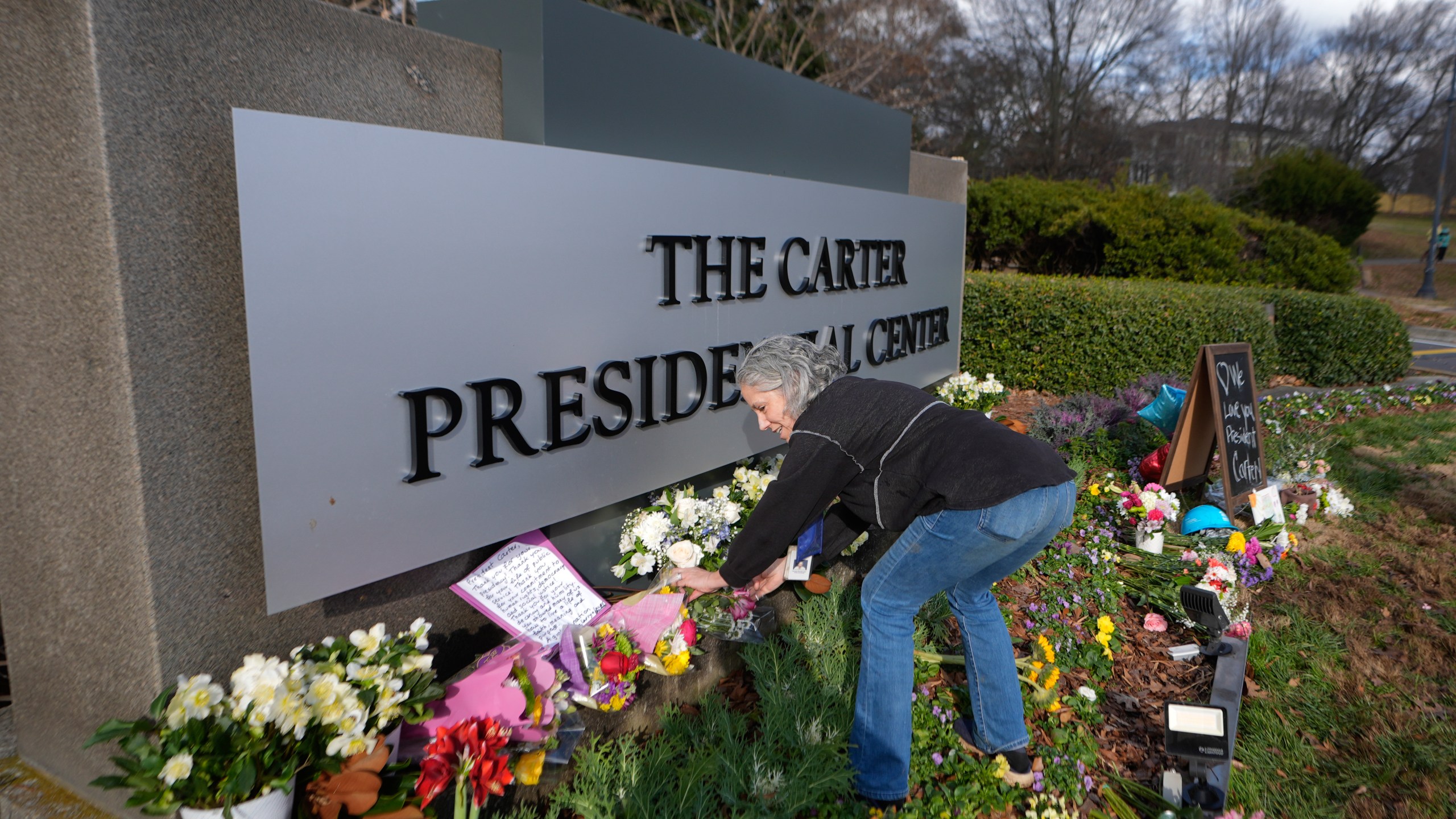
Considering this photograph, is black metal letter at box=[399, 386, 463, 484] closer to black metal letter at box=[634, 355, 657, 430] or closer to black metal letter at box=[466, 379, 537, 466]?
black metal letter at box=[466, 379, 537, 466]

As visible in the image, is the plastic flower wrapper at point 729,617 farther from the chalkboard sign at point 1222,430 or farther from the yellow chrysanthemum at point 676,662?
the chalkboard sign at point 1222,430

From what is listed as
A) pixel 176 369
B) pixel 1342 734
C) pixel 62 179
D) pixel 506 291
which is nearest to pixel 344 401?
pixel 176 369

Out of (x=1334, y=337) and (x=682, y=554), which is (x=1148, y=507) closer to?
(x=682, y=554)

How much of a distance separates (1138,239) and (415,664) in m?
12.3

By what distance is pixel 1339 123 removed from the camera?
31.8m

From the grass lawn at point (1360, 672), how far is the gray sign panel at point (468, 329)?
7.32 ft

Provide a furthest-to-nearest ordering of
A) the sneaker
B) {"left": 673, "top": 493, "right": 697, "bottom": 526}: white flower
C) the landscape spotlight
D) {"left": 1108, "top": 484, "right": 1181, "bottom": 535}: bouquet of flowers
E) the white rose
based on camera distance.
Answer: {"left": 1108, "top": 484, "right": 1181, "bottom": 535}: bouquet of flowers
the landscape spotlight
{"left": 673, "top": 493, "right": 697, "bottom": 526}: white flower
the white rose
the sneaker

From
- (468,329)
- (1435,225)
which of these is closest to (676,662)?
(468,329)

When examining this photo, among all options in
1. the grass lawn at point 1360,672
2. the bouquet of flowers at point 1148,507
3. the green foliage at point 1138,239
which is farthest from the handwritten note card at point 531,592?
the green foliage at point 1138,239

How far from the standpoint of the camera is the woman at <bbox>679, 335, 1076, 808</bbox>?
Answer: 2277mm

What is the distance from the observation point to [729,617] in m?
2.98

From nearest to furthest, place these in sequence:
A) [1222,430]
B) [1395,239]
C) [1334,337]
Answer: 1. [1222,430]
2. [1334,337]
3. [1395,239]

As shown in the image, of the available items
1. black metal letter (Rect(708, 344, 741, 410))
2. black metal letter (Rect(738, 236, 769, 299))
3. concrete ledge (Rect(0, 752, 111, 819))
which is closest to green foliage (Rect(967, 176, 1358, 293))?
black metal letter (Rect(738, 236, 769, 299))

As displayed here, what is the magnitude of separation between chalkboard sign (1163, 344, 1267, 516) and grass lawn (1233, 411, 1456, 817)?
1.55 ft
